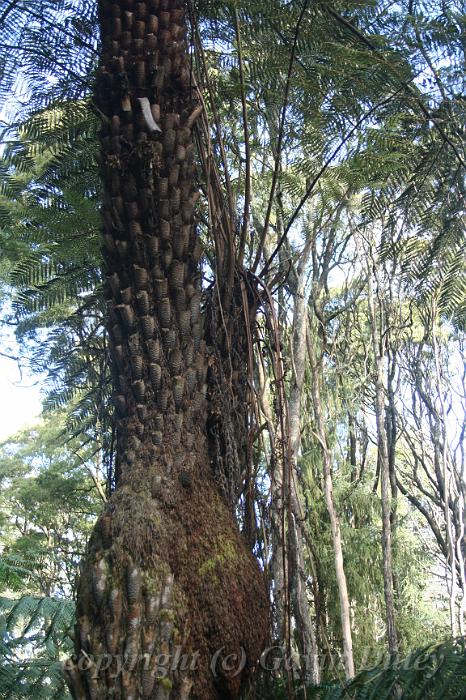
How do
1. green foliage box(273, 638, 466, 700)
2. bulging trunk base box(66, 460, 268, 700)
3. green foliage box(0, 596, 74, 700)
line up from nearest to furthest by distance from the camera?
bulging trunk base box(66, 460, 268, 700) < green foliage box(273, 638, 466, 700) < green foliage box(0, 596, 74, 700)

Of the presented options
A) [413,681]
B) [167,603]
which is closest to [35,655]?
[413,681]

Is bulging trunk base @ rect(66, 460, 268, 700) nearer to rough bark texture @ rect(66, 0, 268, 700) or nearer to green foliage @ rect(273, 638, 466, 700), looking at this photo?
rough bark texture @ rect(66, 0, 268, 700)

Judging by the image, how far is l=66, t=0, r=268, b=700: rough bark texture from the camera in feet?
5.21

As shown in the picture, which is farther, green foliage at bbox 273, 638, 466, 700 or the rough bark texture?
green foliage at bbox 273, 638, 466, 700

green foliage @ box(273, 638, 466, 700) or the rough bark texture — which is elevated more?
the rough bark texture

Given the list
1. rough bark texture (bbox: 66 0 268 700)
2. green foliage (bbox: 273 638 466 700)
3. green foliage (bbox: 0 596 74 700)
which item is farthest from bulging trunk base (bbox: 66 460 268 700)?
green foliage (bbox: 0 596 74 700)

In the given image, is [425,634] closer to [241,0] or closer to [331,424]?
[331,424]

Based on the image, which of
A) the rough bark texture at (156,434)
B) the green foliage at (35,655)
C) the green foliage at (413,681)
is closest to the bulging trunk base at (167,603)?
the rough bark texture at (156,434)

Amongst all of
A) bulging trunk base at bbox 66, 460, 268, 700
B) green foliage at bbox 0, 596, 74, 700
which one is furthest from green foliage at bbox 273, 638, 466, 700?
green foliage at bbox 0, 596, 74, 700

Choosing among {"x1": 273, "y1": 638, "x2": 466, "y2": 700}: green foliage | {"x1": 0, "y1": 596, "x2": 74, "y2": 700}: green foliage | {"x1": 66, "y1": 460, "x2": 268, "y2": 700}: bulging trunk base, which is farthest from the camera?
{"x1": 0, "y1": 596, "x2": 74, "y2": 700}: green foliage

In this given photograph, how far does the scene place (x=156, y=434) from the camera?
1.88 meters

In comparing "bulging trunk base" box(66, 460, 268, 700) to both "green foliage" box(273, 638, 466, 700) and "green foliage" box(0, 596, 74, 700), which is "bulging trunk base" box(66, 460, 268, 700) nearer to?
"green foliage" box(273, 638, 466, 700)

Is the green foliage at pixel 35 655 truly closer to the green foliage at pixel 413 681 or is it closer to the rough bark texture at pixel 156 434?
the green foliage at pixel 413 681

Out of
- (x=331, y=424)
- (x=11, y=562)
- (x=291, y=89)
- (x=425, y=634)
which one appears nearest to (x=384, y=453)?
(x=331, y=424)
